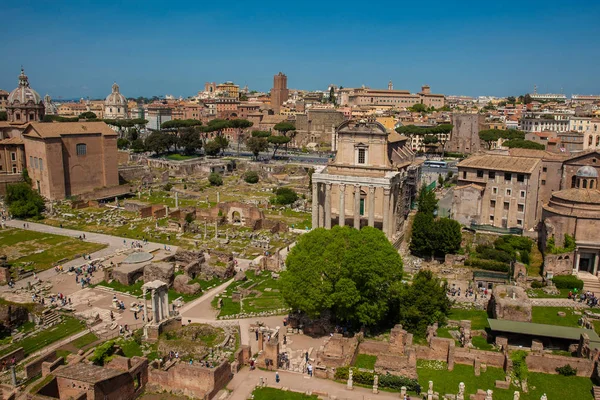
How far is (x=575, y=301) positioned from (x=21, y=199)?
5576 cm

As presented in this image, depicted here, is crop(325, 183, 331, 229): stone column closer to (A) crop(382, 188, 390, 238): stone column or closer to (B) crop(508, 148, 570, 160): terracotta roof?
(A) crop(382, 188, 390, 238): stone column

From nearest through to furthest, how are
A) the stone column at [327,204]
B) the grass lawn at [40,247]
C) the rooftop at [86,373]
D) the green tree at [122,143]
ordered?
the rooftop at [86,373], the grass lawn at [40,247], the stone column at [327,204], the green tree at [122,143]

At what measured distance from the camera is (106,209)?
2413 inches

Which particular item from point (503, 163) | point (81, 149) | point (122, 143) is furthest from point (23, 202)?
point (503, 163)

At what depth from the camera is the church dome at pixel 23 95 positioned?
81.5 m

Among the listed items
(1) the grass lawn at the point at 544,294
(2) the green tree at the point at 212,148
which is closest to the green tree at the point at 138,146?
(2) the green tree at the point at 212,148

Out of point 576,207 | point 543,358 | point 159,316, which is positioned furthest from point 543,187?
point 159,316

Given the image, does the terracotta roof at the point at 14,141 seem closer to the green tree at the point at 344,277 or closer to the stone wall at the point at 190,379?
the green tree at the point at 344,277

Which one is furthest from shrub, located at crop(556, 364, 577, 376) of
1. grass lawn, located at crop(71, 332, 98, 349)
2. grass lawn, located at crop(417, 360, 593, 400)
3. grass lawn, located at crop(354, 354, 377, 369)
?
grass lawn, located at crop(71, 332, 98, 349)

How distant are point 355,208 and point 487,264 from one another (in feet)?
38.0

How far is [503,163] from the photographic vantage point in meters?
45.7

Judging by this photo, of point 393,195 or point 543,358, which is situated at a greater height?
point 393,195

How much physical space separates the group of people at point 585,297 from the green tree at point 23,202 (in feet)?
174

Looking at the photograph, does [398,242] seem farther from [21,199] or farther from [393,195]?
[21,199]
